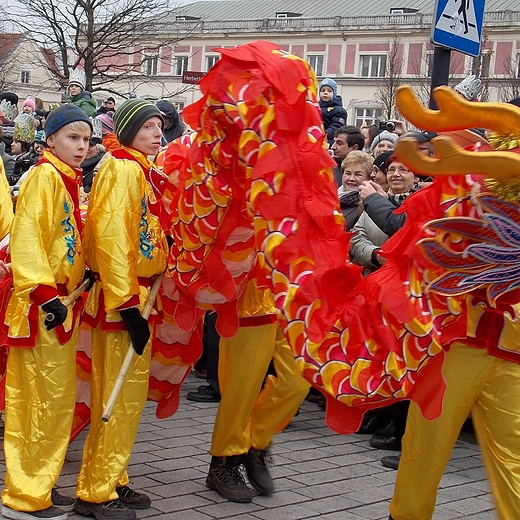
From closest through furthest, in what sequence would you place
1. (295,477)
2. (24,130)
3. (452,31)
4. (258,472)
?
(258,472) → (295,477) → (452,31) → (24,130)

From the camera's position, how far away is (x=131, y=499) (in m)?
4.56

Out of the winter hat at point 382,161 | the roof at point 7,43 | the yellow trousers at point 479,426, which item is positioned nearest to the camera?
the yellow trousers at point 479,426

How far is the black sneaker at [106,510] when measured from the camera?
4359 mm

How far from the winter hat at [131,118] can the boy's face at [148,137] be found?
0.07 ft

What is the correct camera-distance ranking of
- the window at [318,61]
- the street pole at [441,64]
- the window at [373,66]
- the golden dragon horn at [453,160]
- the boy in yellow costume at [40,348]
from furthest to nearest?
the window at [318,61] → the window at [373,66] → the street pole at [441,64] → the boy in yellow costume at [40,348] → the golden dragon horn at [453,160]

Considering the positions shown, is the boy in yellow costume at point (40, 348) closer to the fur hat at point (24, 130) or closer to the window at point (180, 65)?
the fur hat at point (24, 130)

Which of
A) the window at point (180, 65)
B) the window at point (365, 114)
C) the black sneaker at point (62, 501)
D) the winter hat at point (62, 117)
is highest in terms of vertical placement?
the window at point (180, 65)

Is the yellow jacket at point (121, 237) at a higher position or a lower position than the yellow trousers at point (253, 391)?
higher

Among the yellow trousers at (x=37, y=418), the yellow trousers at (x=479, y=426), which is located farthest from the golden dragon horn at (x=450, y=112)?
the yellow trousers at (x=37, y=418)

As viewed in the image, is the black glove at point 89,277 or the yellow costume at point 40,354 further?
the black glove at point 89,277

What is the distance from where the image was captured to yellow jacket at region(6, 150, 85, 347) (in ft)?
13.7

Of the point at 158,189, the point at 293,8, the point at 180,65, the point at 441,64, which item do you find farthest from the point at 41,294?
the point at 293,8

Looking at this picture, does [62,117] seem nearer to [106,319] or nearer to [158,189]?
[158,189]

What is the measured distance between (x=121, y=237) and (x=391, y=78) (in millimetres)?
39346
